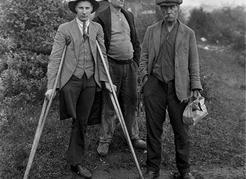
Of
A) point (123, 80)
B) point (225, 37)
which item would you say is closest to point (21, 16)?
point (123, 80)

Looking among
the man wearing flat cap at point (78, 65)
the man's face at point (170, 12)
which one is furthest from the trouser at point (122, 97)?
the man's face at point (170, 12)

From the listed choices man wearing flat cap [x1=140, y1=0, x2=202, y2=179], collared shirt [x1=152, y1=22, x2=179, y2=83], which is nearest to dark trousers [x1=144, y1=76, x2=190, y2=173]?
man wearing flat cap [x1=140, y1=0, x2=202, y2=179]

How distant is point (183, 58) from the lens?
4461 millimetres

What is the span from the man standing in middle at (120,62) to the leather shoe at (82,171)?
0.61 meters

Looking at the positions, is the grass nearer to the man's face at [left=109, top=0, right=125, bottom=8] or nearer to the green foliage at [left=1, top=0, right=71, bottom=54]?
the green foliage at [left=1, top=0, right=71, bottom=54]

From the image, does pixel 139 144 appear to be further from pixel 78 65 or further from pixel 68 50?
pixel 68 50

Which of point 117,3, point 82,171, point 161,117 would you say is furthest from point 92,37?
point 82,171

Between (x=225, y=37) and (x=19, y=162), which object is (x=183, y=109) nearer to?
(x=19, y=162)

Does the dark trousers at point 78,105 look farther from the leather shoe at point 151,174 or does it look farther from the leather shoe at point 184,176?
the leather shoe at point 184,176

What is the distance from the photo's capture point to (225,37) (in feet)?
51.0

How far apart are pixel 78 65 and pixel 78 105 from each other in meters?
0.54

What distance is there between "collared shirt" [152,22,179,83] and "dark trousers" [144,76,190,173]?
0.11 m

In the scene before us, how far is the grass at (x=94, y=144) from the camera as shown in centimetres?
523

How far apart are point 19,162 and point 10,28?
11.0 ft
